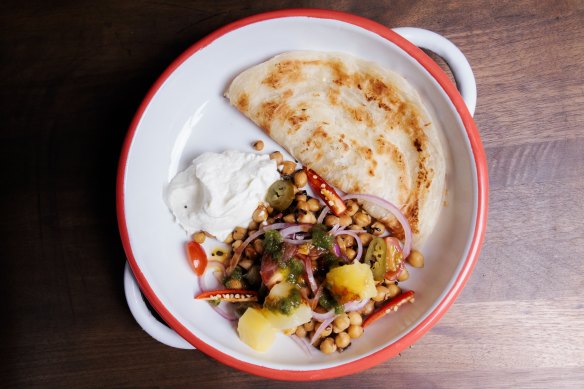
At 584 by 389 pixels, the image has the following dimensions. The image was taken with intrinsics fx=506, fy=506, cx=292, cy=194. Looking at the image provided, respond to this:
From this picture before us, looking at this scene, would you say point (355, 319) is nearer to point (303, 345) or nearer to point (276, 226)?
point (303, 345)

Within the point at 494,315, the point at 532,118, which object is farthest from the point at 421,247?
the point at 532,118

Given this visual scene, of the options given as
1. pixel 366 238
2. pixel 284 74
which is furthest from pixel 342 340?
pixel 284 74

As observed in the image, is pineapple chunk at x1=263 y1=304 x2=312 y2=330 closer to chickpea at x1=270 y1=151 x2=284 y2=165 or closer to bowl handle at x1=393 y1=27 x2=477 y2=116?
chickpea at x1=270 y1=151 x2=284 y2=165

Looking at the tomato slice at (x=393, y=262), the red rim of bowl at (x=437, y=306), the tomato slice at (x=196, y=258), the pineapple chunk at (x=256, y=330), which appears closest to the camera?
the red rim of bowl at (x=437, y=306)

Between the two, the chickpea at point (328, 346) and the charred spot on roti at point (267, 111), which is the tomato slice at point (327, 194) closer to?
the charred spot on roti at point (267, 111)

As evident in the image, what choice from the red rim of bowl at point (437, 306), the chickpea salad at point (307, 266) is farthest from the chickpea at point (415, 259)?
the red rim of bowl at point (437, 306)

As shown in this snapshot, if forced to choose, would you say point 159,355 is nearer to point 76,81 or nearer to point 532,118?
point 76,81
